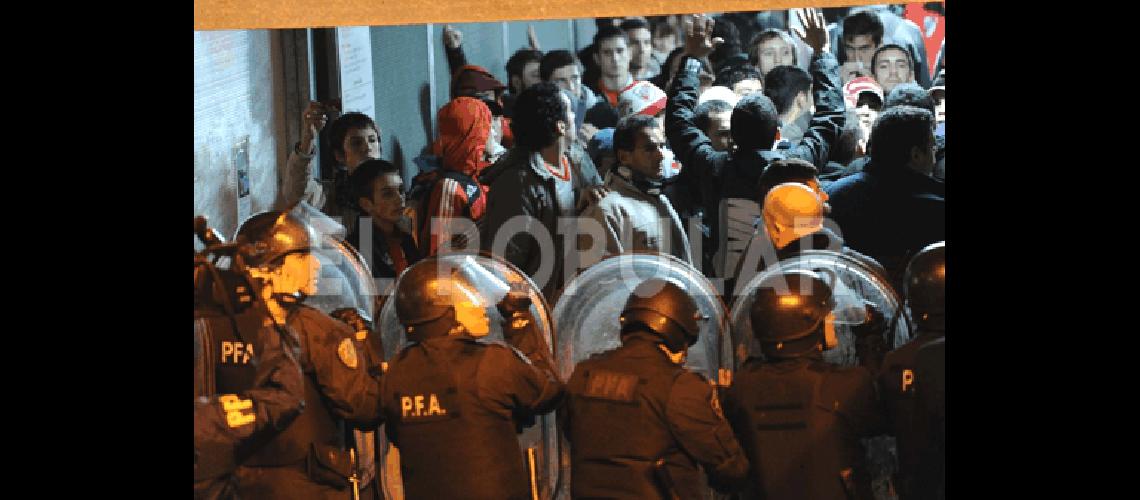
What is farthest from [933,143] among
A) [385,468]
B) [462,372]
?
[385,468]

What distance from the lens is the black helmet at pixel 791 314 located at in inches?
232

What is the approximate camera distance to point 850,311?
19.7 feet

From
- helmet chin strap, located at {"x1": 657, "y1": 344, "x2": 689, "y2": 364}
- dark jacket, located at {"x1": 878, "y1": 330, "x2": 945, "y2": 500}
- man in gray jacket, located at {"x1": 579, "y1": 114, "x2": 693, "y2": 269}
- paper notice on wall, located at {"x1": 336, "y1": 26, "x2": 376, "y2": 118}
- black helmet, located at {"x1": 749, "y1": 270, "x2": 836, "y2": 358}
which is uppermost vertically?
paper notice on wall, located at {"x1": 336, "y1": 26, "x2": 376, "y2": 118}

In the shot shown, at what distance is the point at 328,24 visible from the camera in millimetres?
6148

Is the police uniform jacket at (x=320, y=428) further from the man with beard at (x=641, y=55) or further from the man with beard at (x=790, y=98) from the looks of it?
the man with beard at (x=790, y=98)

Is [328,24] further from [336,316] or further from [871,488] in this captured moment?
[871,488]

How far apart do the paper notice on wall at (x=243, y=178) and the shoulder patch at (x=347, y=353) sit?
1.92 ft

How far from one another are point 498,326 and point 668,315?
656 millimetres

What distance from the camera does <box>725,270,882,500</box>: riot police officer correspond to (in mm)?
5891

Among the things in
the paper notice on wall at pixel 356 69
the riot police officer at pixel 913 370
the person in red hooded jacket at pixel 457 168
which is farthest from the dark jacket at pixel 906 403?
the paper notice on wall at pixel 356 69

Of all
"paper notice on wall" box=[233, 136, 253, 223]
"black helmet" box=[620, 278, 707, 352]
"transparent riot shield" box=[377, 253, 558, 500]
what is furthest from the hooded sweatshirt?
"black helmet" box=[620, 278, 707, 352]

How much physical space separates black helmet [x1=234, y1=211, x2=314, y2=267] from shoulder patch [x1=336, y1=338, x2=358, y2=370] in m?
0.38

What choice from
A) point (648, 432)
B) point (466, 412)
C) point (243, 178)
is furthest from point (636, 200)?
point (243, 178)

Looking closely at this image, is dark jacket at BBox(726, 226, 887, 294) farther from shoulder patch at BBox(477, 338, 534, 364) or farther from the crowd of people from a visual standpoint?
shoulder patch at BBox(477, 338, 534, 364)
